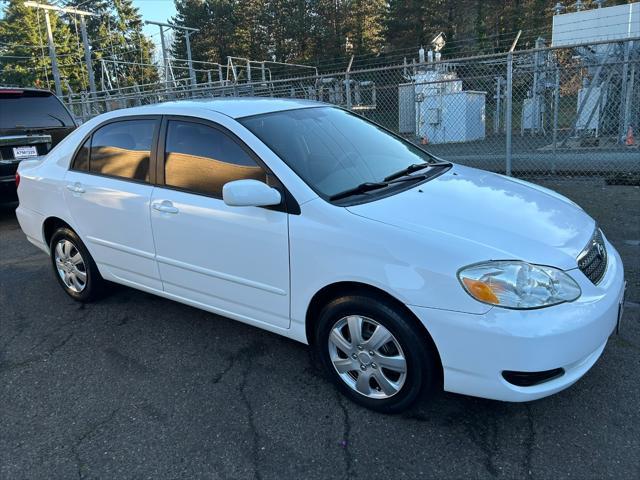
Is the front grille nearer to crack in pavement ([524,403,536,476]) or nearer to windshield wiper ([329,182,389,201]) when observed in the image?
crack in pavement ([524,403,536,476])

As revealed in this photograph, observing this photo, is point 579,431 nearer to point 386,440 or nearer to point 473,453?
point 473,453

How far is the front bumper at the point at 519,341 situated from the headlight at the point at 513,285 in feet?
0.12

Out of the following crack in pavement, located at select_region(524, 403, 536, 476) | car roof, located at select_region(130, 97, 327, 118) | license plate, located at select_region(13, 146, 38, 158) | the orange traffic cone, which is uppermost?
car roof, located at select_region(130, 97, 327, 118)

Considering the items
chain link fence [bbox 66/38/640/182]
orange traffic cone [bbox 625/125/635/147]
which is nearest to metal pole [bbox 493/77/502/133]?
chain link fence [bbox 66/38/640/182]

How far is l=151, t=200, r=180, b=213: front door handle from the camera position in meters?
3.26

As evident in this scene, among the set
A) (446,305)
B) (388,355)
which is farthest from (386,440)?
(446,305)

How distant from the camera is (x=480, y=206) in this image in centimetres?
279

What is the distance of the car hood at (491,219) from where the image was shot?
2.38 m

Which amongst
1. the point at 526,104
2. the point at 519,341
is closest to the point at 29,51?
the point at 526,104

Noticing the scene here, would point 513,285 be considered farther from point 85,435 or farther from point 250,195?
point 85,435

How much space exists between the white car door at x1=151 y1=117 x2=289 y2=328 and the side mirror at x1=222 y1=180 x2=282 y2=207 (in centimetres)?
9

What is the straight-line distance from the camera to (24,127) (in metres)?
6.94

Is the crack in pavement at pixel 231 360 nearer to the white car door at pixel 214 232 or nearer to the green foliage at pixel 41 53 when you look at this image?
the white car door at pixel 214 232

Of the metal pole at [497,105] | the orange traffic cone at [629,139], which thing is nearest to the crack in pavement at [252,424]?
the metal pole at [497,105]
